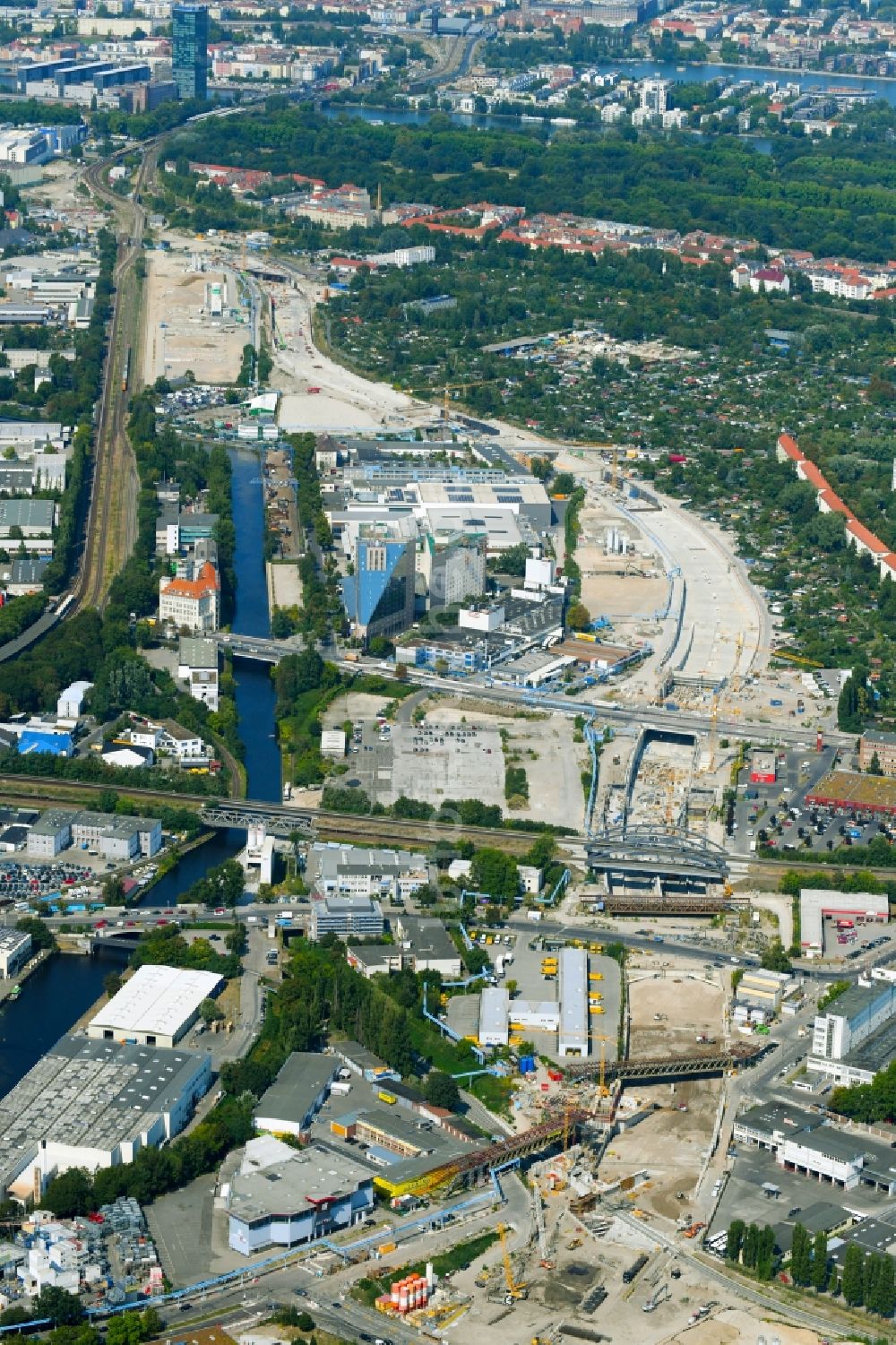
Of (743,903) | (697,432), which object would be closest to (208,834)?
(743,903)

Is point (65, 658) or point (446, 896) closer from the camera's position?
point (446, 896)

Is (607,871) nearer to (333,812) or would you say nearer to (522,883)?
(522,883)

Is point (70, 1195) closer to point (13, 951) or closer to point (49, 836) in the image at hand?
point (13, 951)

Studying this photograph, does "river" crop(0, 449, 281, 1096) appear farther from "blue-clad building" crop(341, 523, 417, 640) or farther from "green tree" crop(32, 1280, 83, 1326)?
"green tree" crop(32, 1280, 83, 1326)

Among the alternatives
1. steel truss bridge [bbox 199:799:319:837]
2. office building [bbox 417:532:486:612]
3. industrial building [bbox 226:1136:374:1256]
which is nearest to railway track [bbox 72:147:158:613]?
office building [bbox 417:532:486:612]

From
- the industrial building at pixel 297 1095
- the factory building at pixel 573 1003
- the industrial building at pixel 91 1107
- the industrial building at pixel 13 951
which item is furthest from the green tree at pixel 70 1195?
the factory building at pixel 573 1003

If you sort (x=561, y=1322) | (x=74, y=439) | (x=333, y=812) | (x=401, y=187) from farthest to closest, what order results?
1. (x=401, y=187)
2. (x=74, y=439)
3. (x=333, y=812)
4. (x=561, y=1322)

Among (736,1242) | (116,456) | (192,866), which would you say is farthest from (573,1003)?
(116,456)

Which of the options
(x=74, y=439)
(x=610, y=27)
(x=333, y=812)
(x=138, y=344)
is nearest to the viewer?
(x=333, y=812)
